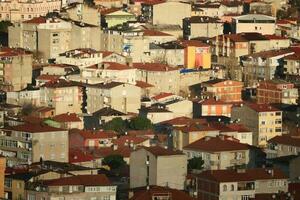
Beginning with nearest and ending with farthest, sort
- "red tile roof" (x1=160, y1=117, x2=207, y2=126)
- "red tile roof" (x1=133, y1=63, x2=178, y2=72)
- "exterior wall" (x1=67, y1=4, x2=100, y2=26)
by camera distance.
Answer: "red tile roof" (x1=160, y1=117, x2=207, y2=126) → "red tile roof" (x1=133, y1=63, x2=178, y2=72) → "exterior wall" (x1=67, y1=4, x2=100, y2=26)

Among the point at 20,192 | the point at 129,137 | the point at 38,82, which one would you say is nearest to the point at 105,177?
the point at 20,192

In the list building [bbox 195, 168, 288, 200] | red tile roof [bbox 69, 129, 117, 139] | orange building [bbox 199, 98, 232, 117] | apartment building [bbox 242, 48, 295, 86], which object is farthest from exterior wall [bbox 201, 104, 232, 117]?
building [bbox 195, 168, 288, 200]

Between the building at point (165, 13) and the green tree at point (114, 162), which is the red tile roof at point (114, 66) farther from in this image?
the green tree at point (114, 162)

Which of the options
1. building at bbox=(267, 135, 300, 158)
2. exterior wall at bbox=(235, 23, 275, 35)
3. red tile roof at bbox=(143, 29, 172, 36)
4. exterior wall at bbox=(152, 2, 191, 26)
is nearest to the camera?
building at bbox=(267, 135, 300, 158)

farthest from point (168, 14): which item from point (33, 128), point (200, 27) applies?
point (33, 128)

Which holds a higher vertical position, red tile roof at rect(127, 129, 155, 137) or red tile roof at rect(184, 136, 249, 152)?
red tile roof at rect(184, 136, 249, 152)

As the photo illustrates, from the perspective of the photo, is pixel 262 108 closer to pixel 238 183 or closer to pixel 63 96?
pixel 63 96

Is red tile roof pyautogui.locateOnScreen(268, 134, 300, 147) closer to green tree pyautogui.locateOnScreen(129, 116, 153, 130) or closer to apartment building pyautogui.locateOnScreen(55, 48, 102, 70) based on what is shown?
green tree pyautogui.locateOnScreen(129, 116, 153, 130)
